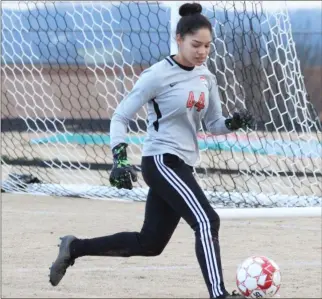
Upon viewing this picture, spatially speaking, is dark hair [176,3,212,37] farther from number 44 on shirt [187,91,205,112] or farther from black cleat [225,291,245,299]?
black cleat [225,291,245,299]

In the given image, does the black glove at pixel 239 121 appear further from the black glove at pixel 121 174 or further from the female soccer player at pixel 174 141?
the black glove at pixel 121 174

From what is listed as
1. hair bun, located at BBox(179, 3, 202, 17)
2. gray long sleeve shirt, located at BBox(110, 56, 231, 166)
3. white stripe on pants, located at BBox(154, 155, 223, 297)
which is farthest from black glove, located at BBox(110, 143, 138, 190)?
hair bun, located at BBox(179, 3, 202, 17)

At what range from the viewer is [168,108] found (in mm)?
5957

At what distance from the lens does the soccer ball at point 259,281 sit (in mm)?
6178

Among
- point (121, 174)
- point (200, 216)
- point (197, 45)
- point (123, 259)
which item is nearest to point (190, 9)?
point (197, 45)

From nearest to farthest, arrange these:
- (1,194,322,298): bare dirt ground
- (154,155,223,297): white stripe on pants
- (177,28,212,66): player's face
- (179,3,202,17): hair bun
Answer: (154,155,223,297): white stripe on pants
(177,28,212,66): player's face
(179,3,202,17): hair bun
(1,194,322,298): bare dirt ground

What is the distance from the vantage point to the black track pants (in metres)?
5.75

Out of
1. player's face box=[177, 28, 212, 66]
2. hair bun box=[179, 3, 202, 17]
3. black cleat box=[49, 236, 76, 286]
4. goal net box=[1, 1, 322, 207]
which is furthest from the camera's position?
goal net box=[1, 1, 322, 207]

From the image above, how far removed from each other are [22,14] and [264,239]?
566 centimetres

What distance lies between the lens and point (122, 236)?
624 centimetres

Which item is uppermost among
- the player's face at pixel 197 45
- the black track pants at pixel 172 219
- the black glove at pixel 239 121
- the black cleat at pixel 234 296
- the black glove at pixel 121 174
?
the player's face at pixel 197 45

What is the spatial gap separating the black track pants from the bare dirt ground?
44cm

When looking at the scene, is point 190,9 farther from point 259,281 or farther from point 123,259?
point 123,259

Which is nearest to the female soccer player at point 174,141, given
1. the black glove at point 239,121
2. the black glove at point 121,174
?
the black glove at point 121,174
